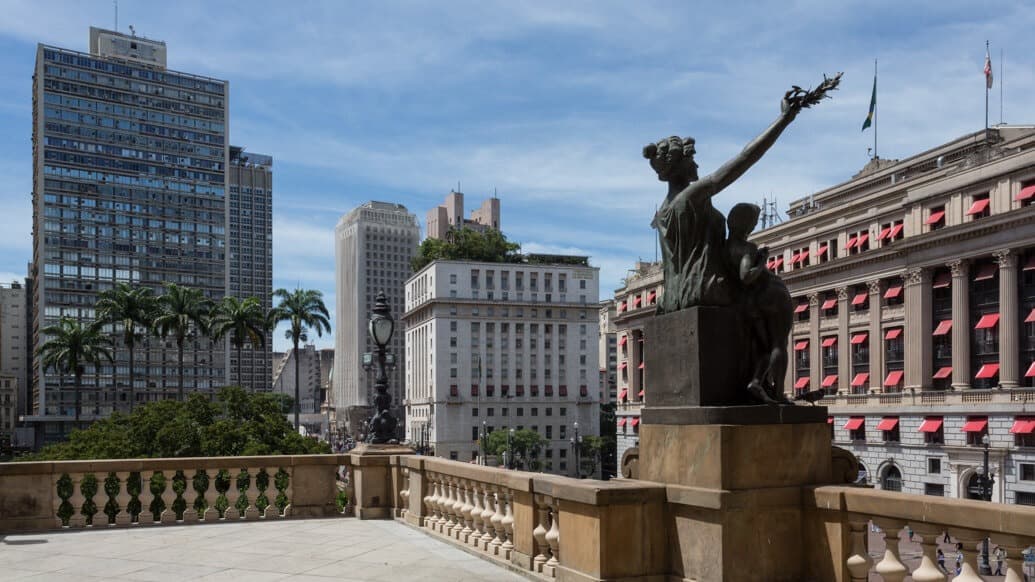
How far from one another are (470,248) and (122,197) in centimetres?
5774

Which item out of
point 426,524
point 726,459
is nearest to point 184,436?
point 426,524

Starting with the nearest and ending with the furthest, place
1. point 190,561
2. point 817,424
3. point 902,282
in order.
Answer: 1. point 817,424
2. point 190,561
3. point 902,282

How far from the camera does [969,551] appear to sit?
5230 mm

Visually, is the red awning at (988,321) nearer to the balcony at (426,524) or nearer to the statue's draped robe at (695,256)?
the balcony at (426,524)

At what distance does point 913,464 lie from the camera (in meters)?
60.3

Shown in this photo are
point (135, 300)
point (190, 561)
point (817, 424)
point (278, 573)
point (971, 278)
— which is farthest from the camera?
point (135, 300)

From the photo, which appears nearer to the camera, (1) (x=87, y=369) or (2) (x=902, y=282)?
(2) (x=902, y=282)

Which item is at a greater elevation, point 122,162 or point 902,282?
point 122,162

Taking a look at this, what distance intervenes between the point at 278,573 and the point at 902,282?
63975 millimetres

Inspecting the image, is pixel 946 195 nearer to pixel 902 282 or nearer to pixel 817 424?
pixel 902 282

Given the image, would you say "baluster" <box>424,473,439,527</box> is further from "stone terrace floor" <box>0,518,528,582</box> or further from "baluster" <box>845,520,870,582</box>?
"baluster" <box>845,520,870,582</box>

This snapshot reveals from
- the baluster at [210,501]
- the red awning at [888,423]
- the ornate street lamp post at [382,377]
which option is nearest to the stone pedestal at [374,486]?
the ornate street lamp post at [382,377]

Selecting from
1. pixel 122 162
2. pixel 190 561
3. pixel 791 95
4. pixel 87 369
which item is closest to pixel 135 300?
pixel 87 369

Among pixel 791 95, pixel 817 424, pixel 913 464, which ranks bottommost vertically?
pixel 913 464
